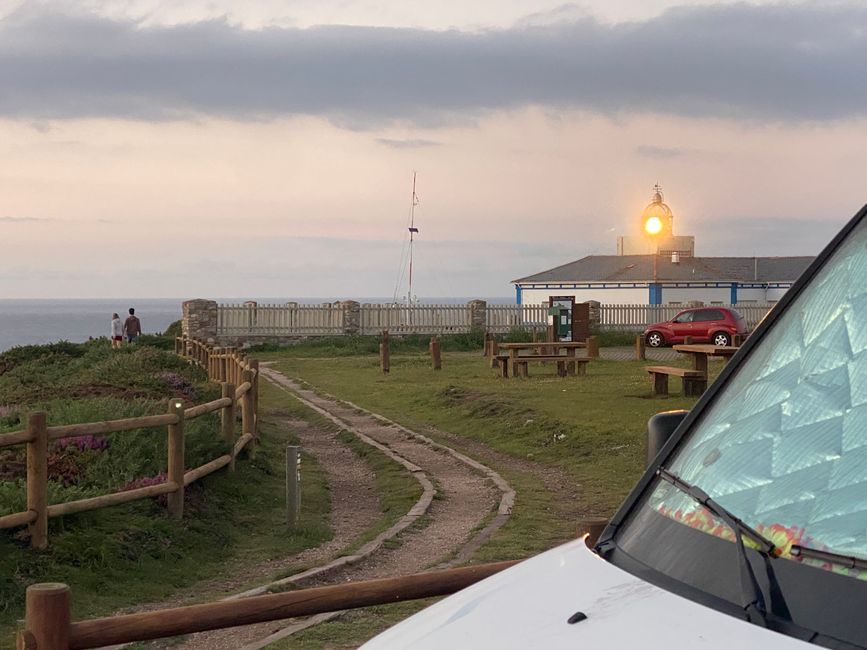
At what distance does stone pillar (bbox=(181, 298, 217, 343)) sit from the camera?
42750 mm

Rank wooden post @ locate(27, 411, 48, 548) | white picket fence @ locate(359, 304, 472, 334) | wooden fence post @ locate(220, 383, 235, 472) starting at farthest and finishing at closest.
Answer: white picket fence @ locate(359, 304, 472, 334) → wooden fence post @ locate(220, 383, 235, 472) → wooden post @ locate(27, 411, 48, 548)

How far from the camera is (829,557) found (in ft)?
6.24

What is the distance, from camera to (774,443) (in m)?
2.29

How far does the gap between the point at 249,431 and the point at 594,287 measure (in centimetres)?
4860

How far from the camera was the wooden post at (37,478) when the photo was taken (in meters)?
8.66

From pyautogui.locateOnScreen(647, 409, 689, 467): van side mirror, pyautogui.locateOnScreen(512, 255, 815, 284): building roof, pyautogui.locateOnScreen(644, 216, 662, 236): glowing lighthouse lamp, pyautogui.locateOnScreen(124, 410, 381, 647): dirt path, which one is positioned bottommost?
pyautogui.locateOnScreen(124, 410, 381, 647): dirt path

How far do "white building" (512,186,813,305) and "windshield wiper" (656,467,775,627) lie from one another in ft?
172

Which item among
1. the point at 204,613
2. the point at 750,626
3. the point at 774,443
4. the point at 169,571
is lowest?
the point at 169,571

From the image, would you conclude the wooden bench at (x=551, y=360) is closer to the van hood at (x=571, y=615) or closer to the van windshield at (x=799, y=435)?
the van windshield at (x=799, y=435)

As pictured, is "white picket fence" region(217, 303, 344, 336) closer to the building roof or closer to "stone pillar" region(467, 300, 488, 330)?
"stone pillar" region(467, 300, 488, 330)

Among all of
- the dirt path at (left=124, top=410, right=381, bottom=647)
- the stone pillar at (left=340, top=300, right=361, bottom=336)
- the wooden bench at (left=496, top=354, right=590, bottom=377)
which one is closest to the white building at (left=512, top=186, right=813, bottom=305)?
the stone pillar at (left=340, top=300, right=361, bottom=336)

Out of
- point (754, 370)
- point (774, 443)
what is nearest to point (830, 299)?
point (754, 370)

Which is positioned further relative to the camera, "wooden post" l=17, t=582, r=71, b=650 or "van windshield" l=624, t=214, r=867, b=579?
"wooden post" l=17, t=582, r=71, b=650

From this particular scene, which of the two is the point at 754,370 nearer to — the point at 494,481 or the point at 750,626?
the point at 750,626
